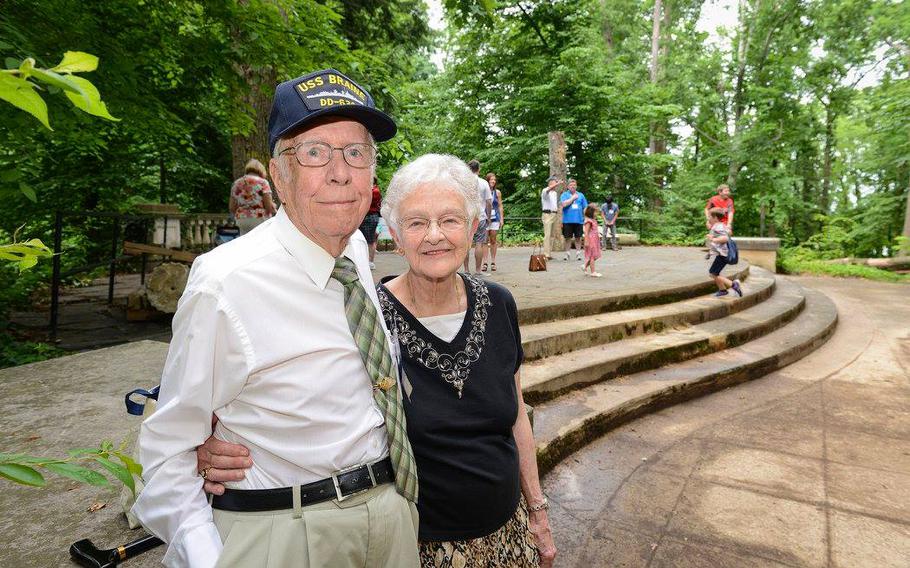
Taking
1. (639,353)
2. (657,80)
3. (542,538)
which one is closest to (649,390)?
(639,353)

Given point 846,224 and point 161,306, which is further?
→ point 846,224

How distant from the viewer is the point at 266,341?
3.60 ft

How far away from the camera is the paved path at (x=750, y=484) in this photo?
103 inches

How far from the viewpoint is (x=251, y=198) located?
6090 mm

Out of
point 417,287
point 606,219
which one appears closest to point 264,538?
point 417,287

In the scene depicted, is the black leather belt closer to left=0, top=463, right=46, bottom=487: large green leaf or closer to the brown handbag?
left=0, top=463, right=46, bottom=487: large green leaf

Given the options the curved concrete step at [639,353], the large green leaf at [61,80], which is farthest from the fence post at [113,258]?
the large green leaf at [61,80]

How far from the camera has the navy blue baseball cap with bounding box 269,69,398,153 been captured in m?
1.23

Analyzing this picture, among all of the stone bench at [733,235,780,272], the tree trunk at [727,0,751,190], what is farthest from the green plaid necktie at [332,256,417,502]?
the tree trunk at [727,0,751,190]

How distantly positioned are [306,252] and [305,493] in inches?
22.1

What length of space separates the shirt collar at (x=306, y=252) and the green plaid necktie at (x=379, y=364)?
0.04m

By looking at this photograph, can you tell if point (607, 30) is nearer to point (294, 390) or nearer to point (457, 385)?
point (457, 385)

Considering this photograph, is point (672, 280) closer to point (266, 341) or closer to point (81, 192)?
point (266, 341)

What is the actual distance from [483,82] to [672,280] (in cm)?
1450
